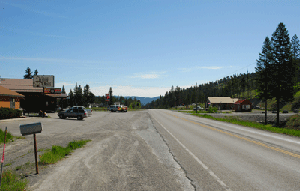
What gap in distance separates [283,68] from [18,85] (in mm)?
53566

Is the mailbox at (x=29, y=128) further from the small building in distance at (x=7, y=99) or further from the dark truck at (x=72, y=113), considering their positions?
the small building in distance at (x=7, y=99)

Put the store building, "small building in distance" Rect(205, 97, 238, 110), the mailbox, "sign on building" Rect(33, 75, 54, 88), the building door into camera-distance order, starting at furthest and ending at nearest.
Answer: "small building in distance" Rect(205, 97, 238, 110)
the store building
"sign on building" Rect(33, 75, 54, 88)
the building door
the mailbox

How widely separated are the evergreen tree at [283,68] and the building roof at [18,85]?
4728 centimetres

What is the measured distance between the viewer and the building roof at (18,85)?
42.5 meters

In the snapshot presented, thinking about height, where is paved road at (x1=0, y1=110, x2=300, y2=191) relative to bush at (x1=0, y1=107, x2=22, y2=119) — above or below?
below

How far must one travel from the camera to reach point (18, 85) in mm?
44688

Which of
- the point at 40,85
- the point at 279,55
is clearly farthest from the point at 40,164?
the point at 279,55

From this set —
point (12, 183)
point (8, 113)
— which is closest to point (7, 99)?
point (8, 113)

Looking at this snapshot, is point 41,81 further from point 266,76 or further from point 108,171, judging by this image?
point 266,76

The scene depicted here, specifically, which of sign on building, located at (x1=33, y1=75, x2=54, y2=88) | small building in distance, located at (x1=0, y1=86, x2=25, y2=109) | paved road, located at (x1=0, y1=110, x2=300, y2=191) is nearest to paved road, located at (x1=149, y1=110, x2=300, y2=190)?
paved road, located at (x1=0, y1=110, x2=300, y2=191)

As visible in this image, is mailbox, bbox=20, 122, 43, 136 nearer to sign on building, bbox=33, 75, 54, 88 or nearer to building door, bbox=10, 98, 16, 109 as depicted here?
building door, bbox=10, 98, 16, 109

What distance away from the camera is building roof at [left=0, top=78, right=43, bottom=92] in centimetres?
4250

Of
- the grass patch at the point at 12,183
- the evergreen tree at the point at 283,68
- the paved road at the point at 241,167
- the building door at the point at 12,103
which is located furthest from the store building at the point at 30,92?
the evergreen tree at the point at 283,68

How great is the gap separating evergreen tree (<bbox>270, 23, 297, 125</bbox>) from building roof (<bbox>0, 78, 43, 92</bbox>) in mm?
47278
